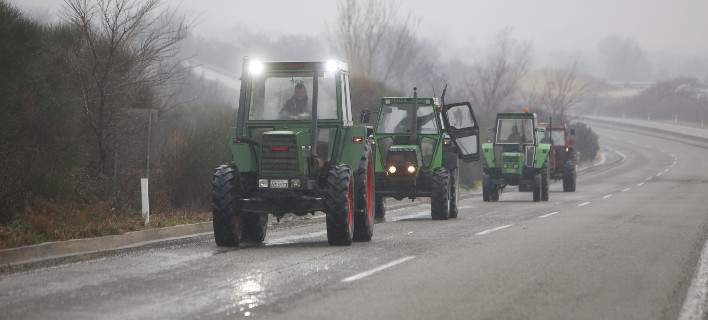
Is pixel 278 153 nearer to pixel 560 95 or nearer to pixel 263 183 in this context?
pixel 263 183

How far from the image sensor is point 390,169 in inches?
918

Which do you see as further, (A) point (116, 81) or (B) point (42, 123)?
(A) point (116, 81)

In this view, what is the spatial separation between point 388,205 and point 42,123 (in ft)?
41.1

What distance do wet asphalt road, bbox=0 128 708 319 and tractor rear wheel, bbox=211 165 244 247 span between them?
0.31 metres

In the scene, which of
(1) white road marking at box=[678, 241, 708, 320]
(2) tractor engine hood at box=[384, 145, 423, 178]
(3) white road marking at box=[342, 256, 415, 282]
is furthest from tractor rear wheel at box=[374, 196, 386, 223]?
(1) white road marking at box=[678, 241, 708, 320]

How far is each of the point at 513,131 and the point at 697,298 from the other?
933 inches

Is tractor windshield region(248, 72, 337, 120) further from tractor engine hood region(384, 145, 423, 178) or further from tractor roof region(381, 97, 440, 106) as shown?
tractor roof region(381, 97, 440, 106)

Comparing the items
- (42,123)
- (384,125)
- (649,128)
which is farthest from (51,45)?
(649,128)

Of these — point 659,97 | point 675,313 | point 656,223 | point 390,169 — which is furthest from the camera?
point 659,97

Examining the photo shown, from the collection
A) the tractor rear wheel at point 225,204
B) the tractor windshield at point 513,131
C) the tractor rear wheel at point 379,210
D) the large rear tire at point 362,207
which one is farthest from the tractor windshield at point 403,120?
the tractor windshield at point 513,131

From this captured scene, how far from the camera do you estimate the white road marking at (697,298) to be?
9.49 metres

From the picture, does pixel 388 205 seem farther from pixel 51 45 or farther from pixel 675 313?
pixel 675 313

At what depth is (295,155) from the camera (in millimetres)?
15695

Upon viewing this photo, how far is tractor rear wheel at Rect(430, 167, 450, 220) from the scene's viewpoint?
75.8 feet
